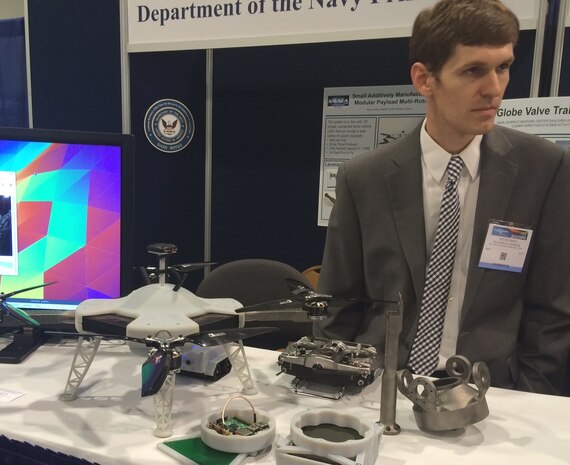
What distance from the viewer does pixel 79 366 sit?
111cm

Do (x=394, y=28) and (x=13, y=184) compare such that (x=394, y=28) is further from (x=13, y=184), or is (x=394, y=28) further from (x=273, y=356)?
(x=13, y=184)

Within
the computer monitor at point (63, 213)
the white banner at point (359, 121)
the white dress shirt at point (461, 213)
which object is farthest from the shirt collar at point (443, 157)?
the white banner at point (359, 121)

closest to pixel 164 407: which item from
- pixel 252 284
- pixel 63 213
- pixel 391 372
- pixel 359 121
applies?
pixel 391 372

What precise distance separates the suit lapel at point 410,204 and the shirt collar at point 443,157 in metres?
0.03

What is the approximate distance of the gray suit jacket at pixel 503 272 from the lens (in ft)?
4.37

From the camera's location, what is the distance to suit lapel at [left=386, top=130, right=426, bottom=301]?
1356 mm

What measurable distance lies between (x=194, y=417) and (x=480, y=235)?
0.81 m

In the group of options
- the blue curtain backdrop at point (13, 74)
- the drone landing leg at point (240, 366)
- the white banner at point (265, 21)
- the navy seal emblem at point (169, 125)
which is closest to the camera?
the drone landing leg at point (240, 366)

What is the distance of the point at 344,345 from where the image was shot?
45.3 inches

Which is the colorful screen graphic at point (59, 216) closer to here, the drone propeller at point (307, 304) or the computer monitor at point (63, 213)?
the computer monitor at point (63, 213)

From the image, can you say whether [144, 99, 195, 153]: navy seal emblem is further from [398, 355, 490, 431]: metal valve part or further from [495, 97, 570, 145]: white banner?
[398, 355, 490, 431]: metal valve part

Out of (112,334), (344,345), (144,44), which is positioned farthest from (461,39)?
(144,44)

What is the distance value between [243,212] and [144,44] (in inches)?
34.9

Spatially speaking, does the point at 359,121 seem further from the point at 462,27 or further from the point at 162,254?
the point at 162,254
